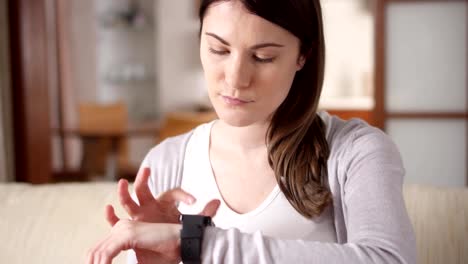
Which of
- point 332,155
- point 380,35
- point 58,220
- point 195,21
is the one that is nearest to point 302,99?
point 332,155

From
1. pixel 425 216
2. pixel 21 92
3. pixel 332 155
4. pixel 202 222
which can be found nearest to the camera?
pixel 202 222

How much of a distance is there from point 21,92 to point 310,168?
86.8 inches

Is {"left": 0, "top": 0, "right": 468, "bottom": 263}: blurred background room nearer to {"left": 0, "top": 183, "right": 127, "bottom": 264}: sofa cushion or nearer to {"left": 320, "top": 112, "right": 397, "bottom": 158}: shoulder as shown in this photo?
{"left": 0, "top": 183, "right": 127, "bottom": 264}: sofa cushion

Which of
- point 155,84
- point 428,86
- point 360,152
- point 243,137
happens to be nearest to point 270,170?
point 243,137

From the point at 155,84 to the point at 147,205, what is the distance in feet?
19.7

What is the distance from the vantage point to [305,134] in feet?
3.97

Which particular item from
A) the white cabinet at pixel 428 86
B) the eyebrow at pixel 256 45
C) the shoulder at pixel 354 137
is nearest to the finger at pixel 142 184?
the eyebrow at pixel 256 45

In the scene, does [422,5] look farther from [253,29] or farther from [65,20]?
[65,20]

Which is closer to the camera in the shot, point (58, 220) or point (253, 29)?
point (253, 29)

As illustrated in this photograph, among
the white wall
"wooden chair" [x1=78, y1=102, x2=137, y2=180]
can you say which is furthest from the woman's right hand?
the white wall

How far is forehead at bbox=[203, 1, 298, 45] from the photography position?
3.42ft

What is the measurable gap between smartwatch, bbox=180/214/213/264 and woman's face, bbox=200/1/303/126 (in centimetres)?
21

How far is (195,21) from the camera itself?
6734mm

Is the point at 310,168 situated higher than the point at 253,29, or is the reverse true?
the point at 253,29
